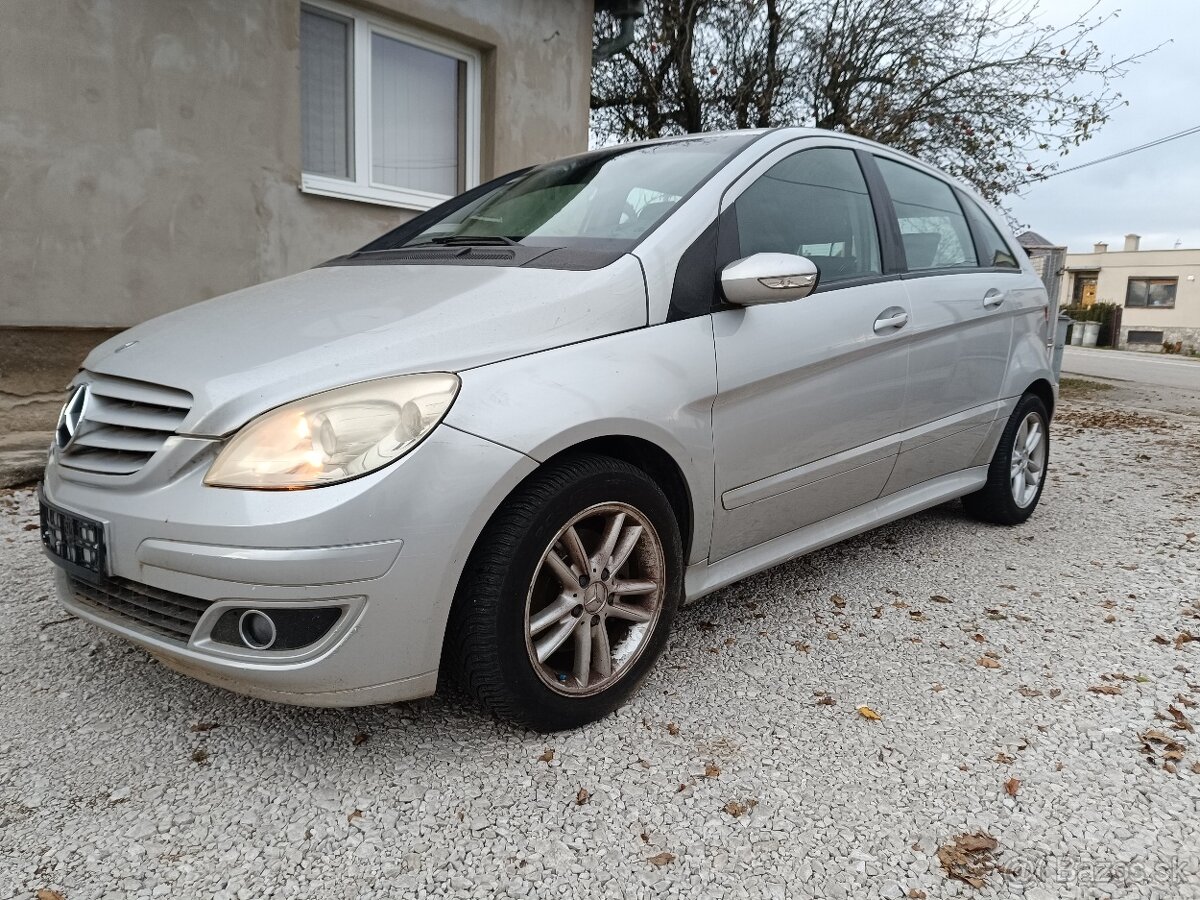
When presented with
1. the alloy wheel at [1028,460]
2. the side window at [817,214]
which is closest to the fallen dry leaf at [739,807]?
the side window at [817,214]

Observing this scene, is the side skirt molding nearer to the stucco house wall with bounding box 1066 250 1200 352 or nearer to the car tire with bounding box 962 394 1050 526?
the car tire with bounding box 962 394 1050 526

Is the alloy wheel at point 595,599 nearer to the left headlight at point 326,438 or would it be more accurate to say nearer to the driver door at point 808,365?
the driver door at point 808,365

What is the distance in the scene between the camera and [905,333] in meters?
3.31

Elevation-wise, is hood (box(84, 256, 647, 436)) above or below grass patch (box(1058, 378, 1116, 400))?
above

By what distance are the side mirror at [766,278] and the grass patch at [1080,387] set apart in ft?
34.5

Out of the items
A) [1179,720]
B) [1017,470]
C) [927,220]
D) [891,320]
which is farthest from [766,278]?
[1017,470]

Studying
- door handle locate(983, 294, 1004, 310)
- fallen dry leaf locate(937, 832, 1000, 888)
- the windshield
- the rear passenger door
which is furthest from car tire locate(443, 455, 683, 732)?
door handle locate(983, 294, 1004, 310)

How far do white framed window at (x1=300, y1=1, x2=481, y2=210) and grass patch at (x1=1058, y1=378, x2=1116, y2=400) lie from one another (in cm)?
874

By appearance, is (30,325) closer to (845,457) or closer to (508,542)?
(508,542)

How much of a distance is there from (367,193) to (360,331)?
174 inches

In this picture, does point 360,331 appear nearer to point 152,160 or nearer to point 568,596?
point 568,596

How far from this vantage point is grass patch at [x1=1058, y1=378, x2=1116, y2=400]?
12156 mm

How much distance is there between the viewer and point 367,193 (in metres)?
6.23

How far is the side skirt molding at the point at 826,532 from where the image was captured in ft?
9.06
